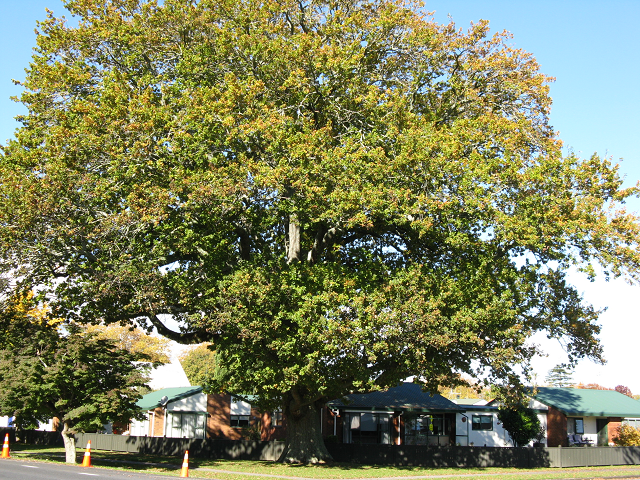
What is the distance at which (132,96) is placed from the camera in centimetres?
2217

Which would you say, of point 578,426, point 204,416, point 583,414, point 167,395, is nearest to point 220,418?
point 204,416

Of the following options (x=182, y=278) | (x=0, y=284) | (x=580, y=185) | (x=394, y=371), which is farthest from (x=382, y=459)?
(x=0, y=284)

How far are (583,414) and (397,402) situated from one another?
41.8 ft

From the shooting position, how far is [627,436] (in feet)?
131

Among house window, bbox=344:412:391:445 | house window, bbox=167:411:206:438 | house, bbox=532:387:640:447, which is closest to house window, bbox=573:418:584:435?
house, bbox=532:387:640:447

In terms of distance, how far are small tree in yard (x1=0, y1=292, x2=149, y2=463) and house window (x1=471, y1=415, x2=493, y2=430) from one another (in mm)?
24802

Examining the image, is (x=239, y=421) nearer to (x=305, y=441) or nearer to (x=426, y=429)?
(x=426, y=429)

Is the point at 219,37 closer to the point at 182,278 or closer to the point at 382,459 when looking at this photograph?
the point at 182,278

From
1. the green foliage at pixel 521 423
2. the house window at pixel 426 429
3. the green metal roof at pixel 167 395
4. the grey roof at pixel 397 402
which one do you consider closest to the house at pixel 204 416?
the green metal roof at pixel 167 395

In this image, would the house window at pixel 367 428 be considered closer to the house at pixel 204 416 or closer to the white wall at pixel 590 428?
the house at pixel 204 416

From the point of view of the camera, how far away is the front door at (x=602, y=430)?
140ft

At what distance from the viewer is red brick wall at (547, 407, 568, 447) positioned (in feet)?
135

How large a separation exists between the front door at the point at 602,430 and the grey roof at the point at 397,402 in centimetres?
1093

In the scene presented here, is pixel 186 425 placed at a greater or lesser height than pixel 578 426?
lesser
